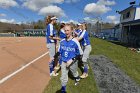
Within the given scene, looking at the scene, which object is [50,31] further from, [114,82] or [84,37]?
[114,82]

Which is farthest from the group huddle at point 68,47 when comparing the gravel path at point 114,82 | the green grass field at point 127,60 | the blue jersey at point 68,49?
the green grass field at point 127,60

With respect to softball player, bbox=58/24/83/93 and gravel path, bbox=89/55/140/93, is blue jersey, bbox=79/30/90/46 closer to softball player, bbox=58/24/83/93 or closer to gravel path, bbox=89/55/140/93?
gravel path, bbox=89/55/140/93

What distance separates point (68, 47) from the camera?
541 centimetres

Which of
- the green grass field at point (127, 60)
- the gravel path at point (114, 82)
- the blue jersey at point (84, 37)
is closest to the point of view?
the gravel path at point (114, 82)

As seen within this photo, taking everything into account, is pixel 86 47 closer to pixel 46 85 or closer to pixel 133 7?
pixel 46 85

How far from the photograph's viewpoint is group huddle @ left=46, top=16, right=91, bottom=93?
543cm

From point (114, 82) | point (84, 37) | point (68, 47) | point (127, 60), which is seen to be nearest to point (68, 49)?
point (68, 47)

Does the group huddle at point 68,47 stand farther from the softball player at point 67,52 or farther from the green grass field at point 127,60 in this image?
the green grass field at point 127,60

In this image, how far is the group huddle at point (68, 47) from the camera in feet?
17.8

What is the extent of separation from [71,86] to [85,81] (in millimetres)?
810

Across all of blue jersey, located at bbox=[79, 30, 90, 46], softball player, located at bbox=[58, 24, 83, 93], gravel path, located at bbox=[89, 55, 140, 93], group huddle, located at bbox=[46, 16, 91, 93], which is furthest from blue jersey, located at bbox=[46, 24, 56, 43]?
gravel path, located at bbox=[89, 55, 140, 93]

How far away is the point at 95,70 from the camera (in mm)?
8898

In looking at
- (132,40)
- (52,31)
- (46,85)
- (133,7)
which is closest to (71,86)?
(46,85)

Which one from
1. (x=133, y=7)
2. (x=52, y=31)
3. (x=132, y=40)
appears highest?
(x=133, y=7)
